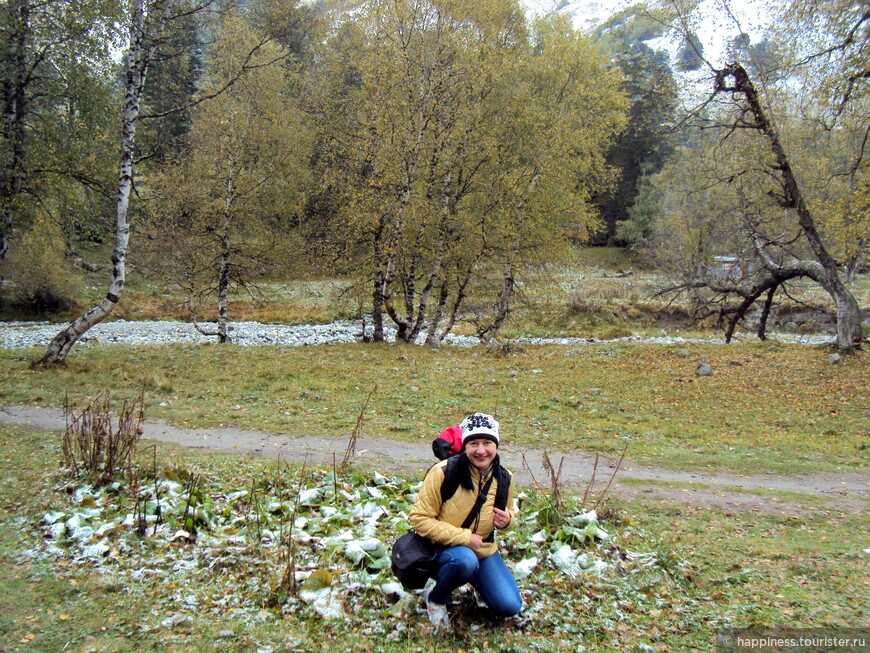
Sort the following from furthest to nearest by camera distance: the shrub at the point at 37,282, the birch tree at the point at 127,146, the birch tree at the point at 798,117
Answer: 1. the shrub at the point at 37,282
2. the birch tree at the point at 798,117
3. the birch tree at the point at 127,146

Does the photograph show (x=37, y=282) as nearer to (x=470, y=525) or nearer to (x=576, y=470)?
(x=576, y=470)

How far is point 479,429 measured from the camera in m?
4.41

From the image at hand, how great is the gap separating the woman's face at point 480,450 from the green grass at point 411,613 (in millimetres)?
1195

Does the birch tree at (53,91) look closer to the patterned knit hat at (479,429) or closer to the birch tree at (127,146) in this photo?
the birch tree at (127,146)

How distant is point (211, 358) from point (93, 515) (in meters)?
12.3

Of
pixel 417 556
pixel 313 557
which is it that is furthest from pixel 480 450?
pixel 313 557

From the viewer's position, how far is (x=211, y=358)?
57.3 ft

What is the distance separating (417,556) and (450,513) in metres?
0.40

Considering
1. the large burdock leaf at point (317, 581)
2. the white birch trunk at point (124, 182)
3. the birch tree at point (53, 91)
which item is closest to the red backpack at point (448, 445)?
the large burdock leaf at point (317, 581)

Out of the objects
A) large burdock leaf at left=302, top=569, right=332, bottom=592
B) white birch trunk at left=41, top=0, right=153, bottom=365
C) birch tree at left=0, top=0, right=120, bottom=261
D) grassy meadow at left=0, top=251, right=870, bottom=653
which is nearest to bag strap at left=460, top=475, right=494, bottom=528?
grassy meadow at left=0, top=251, right=870, bottom=653

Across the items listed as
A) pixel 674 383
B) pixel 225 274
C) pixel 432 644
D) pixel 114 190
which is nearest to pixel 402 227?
pixel 225 274

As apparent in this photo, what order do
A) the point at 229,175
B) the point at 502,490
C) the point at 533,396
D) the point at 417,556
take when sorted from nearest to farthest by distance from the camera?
the point at 417,556 < the point at 502,490 < the point at 533,396 < the point at 229,175

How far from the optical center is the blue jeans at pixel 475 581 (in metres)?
4.27

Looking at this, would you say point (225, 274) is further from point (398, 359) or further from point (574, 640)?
point (574, 640)
